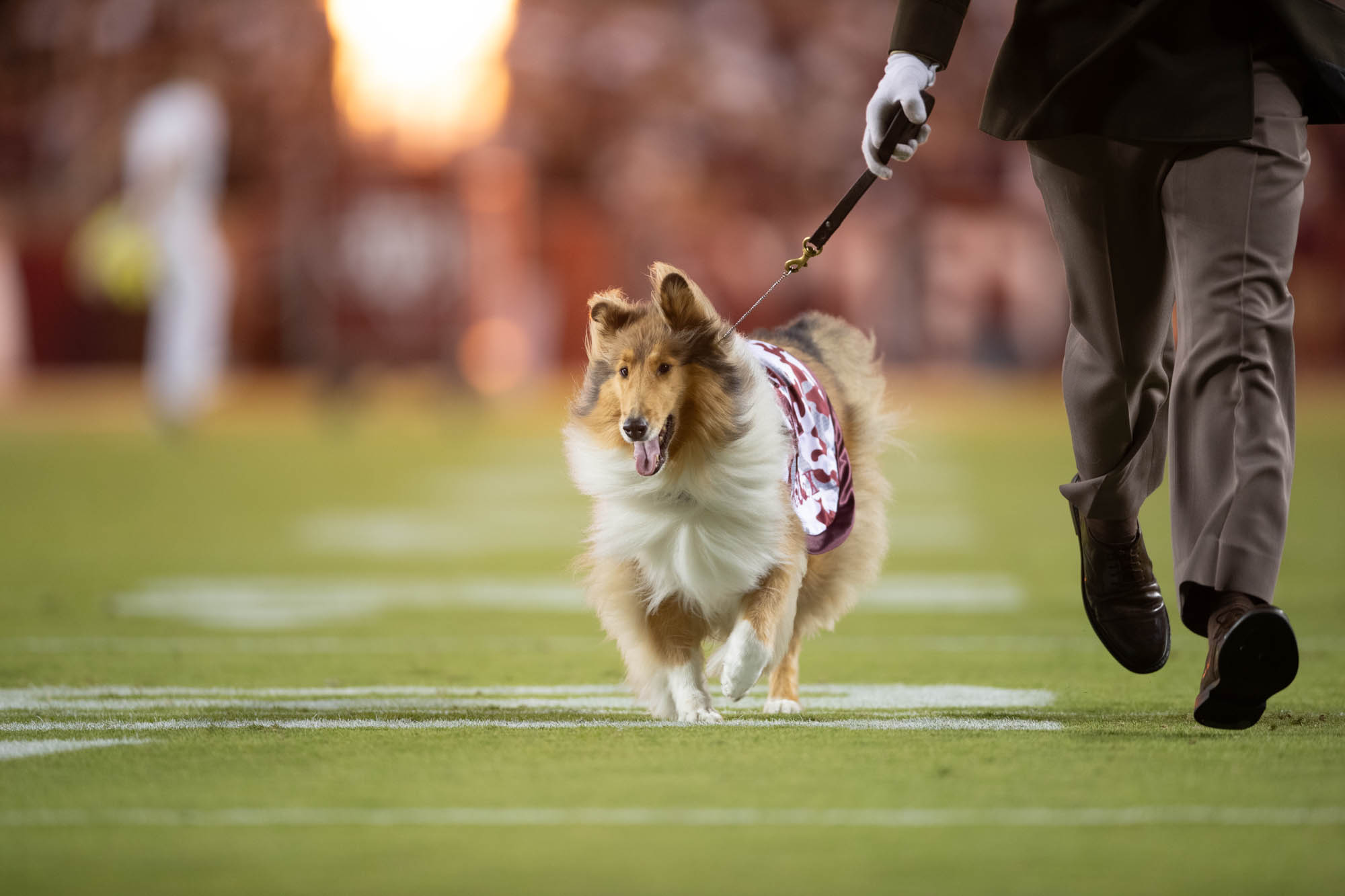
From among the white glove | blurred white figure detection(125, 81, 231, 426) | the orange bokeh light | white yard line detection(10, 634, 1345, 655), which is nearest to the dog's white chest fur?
the white glove

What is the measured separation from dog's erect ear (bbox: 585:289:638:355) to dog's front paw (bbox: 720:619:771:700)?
3.17ft

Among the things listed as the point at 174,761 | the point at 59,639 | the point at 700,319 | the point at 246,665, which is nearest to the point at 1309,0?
the point at 700,319

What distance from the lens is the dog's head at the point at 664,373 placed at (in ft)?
18.9

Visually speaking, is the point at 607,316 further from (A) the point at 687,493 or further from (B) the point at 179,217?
(B) the point at 179,217

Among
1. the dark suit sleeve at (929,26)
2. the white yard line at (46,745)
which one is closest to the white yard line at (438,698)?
the white yard line at (46,745)

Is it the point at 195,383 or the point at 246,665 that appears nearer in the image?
the point at 246,665

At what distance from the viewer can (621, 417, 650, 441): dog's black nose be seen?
5648 millimetres

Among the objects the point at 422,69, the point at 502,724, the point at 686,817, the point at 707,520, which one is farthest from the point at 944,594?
the point at 422,69

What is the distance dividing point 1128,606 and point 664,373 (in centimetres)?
147

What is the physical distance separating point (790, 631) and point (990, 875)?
2295 mm

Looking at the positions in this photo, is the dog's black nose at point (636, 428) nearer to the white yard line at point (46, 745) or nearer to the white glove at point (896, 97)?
the white glove at point (896, 97)

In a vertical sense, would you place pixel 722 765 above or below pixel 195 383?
above

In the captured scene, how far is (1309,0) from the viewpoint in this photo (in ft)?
17.3

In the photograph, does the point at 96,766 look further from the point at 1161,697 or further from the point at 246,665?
the point at 1161,697
